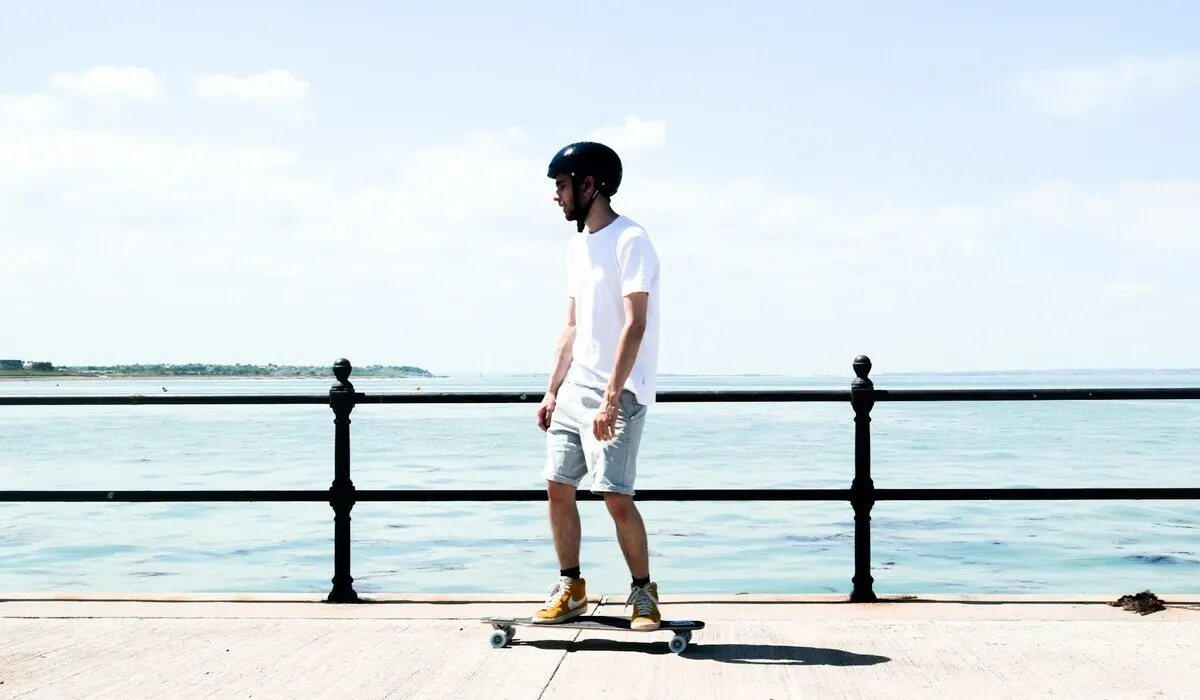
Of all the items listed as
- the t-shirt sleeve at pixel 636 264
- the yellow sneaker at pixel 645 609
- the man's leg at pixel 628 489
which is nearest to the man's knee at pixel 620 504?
the man's leg at pixel 628 489

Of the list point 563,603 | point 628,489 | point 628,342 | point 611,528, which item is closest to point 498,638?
point 563,603

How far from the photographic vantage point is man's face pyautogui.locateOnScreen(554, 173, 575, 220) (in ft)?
15.9

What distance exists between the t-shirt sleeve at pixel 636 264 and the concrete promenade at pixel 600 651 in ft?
4.50

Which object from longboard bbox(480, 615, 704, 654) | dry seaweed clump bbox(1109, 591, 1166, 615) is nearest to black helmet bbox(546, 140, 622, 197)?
longboard bbox(480, 615, 704, 654)

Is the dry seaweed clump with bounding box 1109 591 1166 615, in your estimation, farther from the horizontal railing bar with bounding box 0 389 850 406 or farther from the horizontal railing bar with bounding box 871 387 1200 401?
the horizontal railing bar with bounding box 0 389 850 406

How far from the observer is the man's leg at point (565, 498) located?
4.88m

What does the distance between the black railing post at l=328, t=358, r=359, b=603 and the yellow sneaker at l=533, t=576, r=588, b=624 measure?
1449 millimetres

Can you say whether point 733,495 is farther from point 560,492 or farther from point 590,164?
point 590,164

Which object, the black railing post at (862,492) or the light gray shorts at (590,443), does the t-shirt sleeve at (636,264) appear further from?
the black railing post at (862,492)

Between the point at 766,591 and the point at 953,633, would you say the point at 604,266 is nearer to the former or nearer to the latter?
the point at 953,633

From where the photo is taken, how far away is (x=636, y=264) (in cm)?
465

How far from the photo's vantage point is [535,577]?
490 inches

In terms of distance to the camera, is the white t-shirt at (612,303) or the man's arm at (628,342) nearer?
the man's arm at (628,342)

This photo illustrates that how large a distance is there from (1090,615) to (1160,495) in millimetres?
785
